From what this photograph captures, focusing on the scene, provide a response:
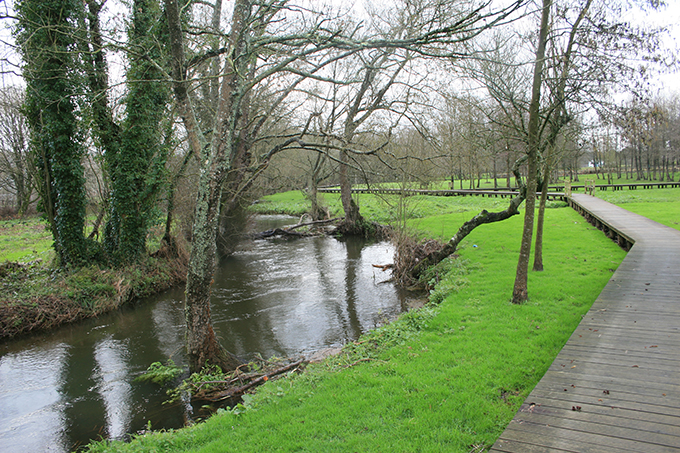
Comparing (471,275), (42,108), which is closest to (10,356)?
(42,108)

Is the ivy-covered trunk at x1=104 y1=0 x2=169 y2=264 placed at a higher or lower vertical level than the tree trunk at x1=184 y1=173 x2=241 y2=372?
higher

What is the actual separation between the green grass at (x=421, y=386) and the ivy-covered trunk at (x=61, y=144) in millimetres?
9172

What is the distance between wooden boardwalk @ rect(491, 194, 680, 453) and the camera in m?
3.27

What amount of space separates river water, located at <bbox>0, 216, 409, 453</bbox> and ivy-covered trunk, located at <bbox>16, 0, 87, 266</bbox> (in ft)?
10.2

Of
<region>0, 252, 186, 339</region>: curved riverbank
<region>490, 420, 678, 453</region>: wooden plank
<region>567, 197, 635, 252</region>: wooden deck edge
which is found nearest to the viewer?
<region>490, 420, 678, 453</region>: wooden plank

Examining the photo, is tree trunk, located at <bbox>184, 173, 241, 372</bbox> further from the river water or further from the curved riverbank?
the curved riverbank

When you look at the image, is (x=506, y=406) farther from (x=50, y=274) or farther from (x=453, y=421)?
(x=50, y=274)

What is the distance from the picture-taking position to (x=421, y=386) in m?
4.89

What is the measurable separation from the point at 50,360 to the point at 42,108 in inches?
282

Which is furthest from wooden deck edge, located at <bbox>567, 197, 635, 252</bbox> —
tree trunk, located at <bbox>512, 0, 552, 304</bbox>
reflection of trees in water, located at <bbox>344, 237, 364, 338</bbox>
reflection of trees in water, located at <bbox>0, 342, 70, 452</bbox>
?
reflection of trees in water, located at <bbox>0, 342, 70, 452</bbox>

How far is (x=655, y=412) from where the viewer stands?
3.57m

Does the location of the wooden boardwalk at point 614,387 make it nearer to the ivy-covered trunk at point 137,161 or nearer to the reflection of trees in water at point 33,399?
the reflection of trees in water at point 33,399

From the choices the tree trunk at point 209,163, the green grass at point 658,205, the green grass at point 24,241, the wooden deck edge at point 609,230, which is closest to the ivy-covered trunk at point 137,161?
the green grass at point 24,241

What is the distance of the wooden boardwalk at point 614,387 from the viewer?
3270 millimetres
